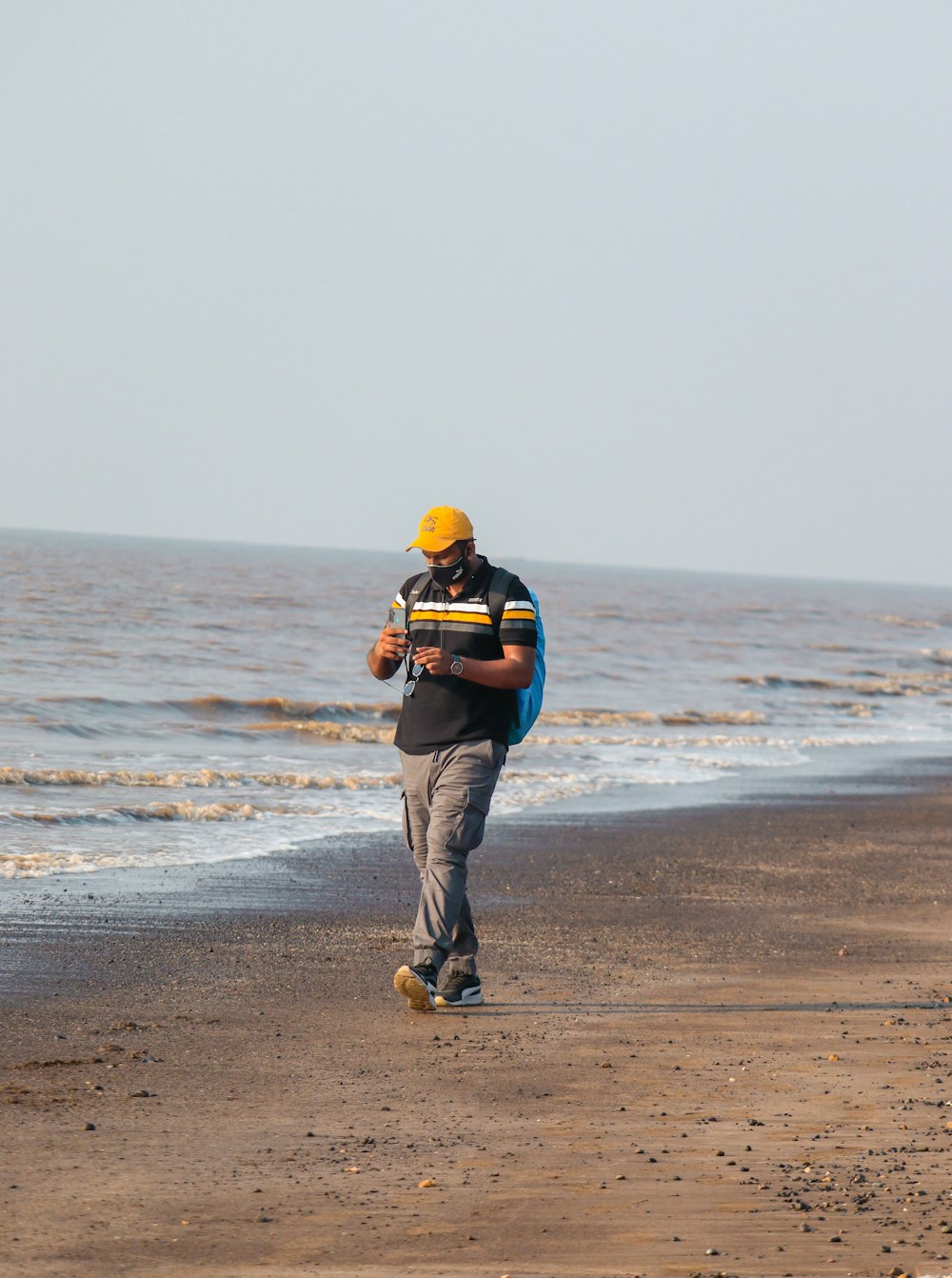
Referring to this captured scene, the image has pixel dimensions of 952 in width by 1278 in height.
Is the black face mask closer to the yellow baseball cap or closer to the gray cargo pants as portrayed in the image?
the yellow baseball cap

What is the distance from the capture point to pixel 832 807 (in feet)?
45.5

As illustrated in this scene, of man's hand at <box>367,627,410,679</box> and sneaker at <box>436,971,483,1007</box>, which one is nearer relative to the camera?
man's hand at <box>367,627,410,679</box>

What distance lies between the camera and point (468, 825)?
19.6 ft

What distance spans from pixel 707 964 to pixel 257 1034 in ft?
7.96

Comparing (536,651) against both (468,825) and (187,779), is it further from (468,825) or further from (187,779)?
(187,779)

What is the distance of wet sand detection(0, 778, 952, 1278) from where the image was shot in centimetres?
355

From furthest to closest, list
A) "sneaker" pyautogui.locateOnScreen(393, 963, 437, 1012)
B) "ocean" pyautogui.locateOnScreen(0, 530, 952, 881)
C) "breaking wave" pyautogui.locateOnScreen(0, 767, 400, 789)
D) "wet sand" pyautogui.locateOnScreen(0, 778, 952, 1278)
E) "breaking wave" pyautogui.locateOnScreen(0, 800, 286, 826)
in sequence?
"breaking wave" pyautogui.locateOnScreen(0, 767, 400, 789)
"ocean" pyautogui.locateOnScreen(0, 530, 952, 881)
"breaking wave" pyautogui.locateOnScreen(0, 800, 286, 826)
"sneaker" pyautogui.locateOnScreen(393, 963, 437, 1012)
"wet sand" pyautogui.locateOnScreen(0, 778, 952, 1278)

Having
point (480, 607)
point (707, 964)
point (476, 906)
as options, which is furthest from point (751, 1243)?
point (476, 906)

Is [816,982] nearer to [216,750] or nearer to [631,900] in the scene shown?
[631,900]

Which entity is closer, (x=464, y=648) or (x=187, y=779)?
(x=464, y=648)

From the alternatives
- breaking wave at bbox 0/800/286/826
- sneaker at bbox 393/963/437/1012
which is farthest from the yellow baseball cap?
breaking wave at bbox 0/800/286/826

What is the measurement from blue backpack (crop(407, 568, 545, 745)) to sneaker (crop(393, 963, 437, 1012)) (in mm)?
958

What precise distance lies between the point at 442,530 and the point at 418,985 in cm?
175

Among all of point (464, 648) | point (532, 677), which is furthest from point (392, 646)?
point (532, 677)
